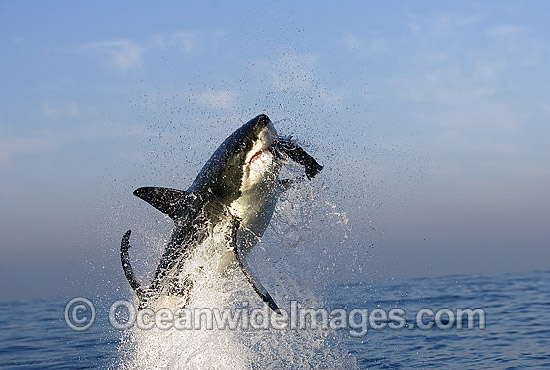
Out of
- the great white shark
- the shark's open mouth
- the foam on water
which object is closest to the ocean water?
the foam on water

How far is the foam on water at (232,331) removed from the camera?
10.1 metres

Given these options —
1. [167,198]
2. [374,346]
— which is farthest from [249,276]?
[374,346]

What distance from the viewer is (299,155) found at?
9.55m

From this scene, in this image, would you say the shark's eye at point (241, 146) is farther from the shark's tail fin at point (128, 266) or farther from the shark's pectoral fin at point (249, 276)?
the shark's tail fin at point (128, 266)

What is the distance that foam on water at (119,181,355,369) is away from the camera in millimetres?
10109

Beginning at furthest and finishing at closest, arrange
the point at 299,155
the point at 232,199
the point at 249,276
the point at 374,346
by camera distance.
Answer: the point at 374,346, the point at 299,155, the point at 232,199, the point at 249,276

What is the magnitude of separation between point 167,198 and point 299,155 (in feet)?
7.63

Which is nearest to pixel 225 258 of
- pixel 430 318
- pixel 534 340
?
pixel 534 340

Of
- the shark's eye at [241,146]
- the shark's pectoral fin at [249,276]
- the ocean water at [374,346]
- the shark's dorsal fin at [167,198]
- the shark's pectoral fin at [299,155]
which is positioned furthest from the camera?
the ocean water at [374,346]

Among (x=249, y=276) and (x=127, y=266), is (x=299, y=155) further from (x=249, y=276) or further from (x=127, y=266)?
(x=127, y=266)

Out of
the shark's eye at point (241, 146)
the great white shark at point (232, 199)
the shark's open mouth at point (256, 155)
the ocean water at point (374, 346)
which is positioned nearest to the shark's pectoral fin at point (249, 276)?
the great white shark at point (232, 199)

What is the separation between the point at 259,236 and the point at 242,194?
872mm

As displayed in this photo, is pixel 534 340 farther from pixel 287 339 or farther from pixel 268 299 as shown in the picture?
pixel 268 299

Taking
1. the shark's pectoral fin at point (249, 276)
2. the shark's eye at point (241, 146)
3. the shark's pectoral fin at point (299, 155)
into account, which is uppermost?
the shark's pectoral fin at point (299, 155)
